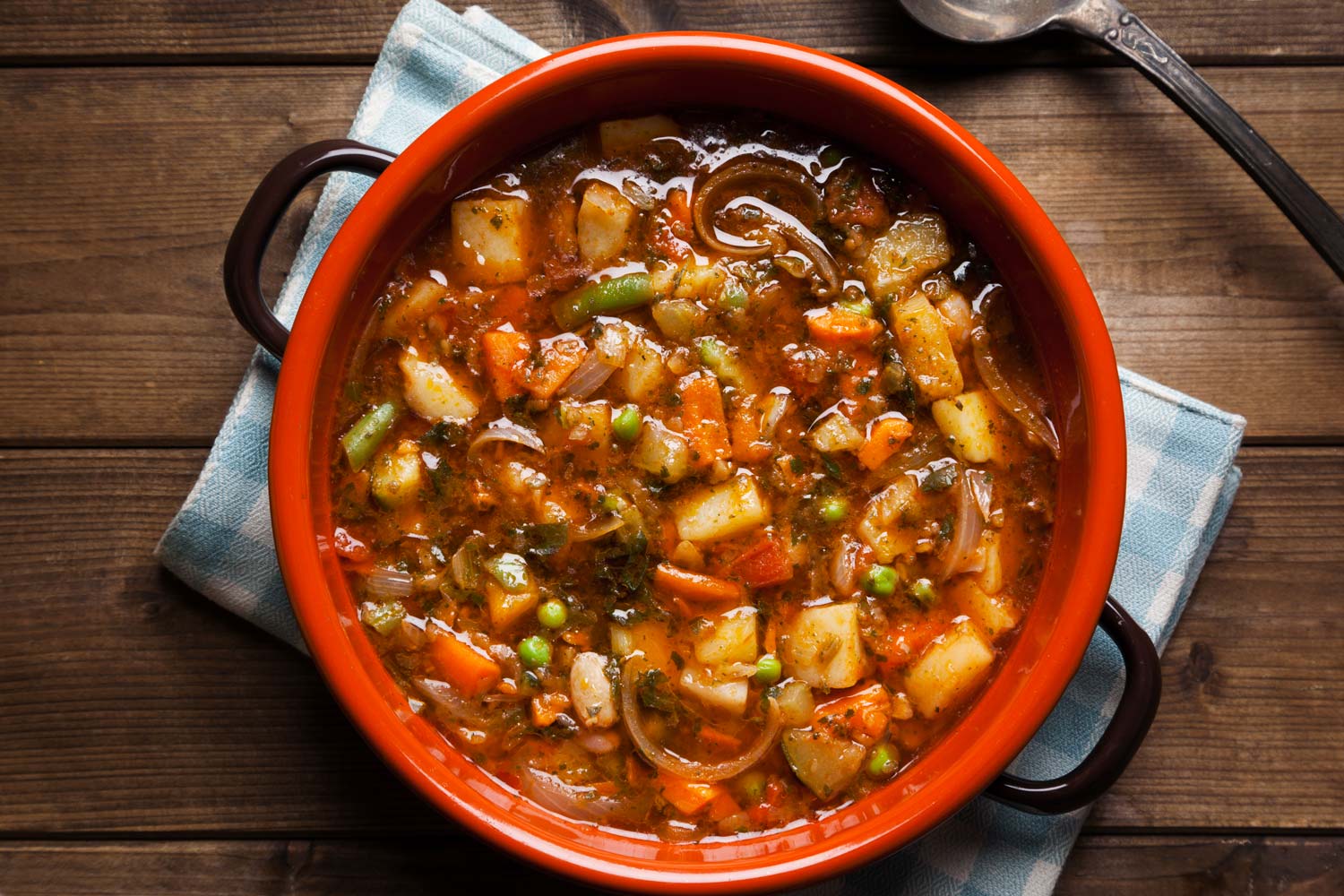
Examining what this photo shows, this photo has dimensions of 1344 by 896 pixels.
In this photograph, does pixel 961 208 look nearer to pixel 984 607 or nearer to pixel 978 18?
pixel 978 18

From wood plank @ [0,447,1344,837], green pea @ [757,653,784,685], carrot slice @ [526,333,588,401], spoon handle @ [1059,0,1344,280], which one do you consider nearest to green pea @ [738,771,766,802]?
green pea @ [757,653,784,685]

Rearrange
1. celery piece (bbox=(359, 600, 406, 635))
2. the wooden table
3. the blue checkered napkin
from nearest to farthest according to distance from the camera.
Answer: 1. celery piece (bbox=(359, 600, 406, 635))
2. the blue checkered napkin
3. the wooden table

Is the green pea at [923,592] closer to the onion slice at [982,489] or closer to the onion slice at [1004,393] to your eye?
the onion slice at [982,489]

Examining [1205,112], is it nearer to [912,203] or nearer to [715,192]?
[912,203]

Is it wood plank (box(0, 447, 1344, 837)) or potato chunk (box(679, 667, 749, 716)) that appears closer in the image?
potato chunk (box(679, 667, 749, 716))

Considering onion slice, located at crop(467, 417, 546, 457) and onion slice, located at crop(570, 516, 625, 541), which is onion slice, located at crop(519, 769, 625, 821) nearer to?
onion slice, located at crop(570, 516, 625, 541)

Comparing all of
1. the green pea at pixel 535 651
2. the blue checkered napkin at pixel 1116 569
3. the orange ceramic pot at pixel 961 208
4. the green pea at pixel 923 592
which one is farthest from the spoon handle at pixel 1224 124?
the green pea at pixel 535 651

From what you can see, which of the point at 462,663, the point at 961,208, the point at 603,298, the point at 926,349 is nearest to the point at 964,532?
the point at 926,349
